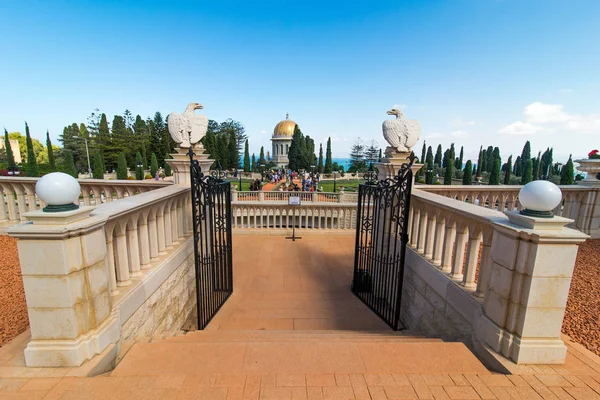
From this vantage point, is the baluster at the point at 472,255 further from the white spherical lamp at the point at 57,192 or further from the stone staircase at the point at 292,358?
the white spherical lamp at the point at 57,192

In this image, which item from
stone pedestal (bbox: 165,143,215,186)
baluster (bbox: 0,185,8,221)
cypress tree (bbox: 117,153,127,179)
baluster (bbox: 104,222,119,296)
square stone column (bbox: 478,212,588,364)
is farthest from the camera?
cypress tree (bbox: 117,153,127,179)

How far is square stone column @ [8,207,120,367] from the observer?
1.90 m

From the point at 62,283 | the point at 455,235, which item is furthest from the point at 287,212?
the point at 62,283

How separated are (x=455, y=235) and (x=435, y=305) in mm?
890

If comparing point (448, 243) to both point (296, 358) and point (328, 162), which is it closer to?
point (296, 358)

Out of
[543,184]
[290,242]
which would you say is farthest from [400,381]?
[290,242]

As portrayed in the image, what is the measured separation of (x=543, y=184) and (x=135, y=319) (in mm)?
3864

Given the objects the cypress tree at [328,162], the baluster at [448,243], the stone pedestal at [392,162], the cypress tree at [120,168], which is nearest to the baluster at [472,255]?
the baluster at [448,243]

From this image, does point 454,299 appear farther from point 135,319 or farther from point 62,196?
point 62,196

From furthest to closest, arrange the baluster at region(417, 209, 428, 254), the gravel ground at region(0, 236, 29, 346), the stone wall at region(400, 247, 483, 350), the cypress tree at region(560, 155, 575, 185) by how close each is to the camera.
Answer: the cypress tree at region(560, 155, 575, 185), the baluster at region(417, 209, 428, 254), the gravel ground at region(0, 236, 29, 346), the stone wall at region(400, 247, 483, 350)

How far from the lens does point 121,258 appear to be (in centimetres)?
279

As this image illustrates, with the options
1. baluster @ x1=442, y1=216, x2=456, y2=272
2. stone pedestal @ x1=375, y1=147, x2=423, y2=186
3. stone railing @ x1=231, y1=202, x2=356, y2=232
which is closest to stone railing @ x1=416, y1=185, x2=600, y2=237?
stone pedestal @ x1=375, y1=147, x2=423, y2=186

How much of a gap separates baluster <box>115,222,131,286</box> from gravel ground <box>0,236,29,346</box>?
50.8 inches

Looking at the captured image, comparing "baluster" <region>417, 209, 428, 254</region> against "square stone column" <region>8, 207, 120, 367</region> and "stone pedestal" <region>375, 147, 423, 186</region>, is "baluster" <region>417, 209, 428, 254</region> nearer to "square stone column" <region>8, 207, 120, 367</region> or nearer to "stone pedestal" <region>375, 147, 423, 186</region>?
"stone pedestal" <region>375, 147, 423, 186</region>
